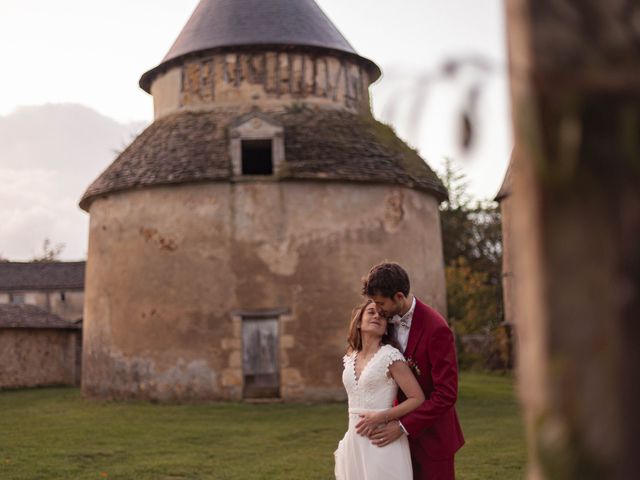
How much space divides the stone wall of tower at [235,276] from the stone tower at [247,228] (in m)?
0.03

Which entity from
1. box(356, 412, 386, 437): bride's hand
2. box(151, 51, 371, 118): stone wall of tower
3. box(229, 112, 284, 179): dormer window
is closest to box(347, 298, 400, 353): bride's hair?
box(356, 412, 386, 437): bride's hand

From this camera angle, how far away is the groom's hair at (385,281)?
15.8ft

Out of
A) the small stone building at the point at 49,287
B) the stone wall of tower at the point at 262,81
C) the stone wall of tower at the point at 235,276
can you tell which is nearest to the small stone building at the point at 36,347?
the stone wall of tower at the point at 235,276

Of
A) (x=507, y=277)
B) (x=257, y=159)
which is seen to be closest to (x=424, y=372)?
(x=257, y=159)

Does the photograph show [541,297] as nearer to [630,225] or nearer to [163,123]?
[630,225]

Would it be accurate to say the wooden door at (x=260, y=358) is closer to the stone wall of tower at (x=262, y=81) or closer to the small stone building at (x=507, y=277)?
the stone wall of tower at (x=262, y=81)

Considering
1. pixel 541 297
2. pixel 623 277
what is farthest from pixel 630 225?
pixel 541 297

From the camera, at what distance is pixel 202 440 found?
41.0ft

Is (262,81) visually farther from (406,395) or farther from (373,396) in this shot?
(406,395)

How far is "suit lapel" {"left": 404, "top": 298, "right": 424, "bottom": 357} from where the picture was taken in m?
5.05

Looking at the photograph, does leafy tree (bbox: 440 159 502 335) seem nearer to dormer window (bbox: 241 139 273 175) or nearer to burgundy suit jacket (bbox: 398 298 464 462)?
dormer window (bbox: 241 139 273 175)

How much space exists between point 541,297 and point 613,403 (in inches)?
9.6

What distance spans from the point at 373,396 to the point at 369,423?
0.17 metres

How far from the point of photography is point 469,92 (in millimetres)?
1928
